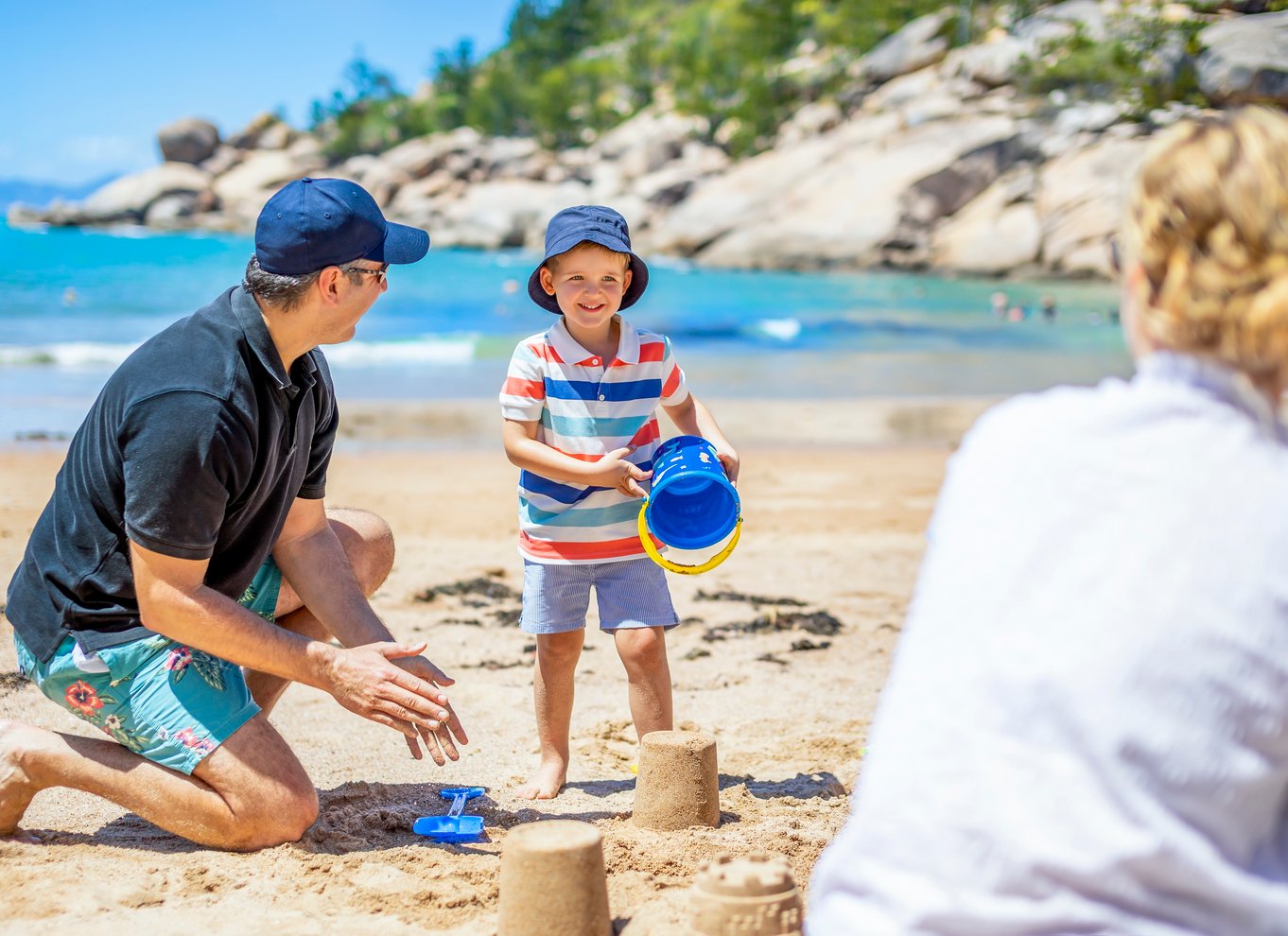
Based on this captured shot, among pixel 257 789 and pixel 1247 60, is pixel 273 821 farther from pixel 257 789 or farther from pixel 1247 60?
pixel 1247 60

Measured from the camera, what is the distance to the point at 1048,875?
1490mm

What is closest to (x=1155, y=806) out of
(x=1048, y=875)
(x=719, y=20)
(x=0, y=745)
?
(x=1048, y=875)

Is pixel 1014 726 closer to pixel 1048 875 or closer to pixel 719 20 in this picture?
pixel 1048 875

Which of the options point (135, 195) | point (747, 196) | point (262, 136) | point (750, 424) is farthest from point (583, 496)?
point (262, 136)

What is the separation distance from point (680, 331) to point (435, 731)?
1979 cm

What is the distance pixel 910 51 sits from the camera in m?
48.8

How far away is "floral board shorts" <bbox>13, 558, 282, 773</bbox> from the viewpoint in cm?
305

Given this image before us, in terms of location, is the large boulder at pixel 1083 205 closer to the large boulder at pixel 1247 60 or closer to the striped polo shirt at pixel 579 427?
the large boulder at pixel 1247 60

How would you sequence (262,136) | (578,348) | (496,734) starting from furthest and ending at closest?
(262,136) < (496,734) < (578,348)

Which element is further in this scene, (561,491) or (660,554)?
(561,491)

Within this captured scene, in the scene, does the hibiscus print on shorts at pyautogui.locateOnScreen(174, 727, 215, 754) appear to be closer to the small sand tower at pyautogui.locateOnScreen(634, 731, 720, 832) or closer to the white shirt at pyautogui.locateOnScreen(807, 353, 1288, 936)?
the small sand tower at pyautogui.locateOnScreen(634, 731, 720, 832)

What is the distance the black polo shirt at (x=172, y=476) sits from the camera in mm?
2869

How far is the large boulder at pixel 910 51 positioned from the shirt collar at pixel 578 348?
48.0 m

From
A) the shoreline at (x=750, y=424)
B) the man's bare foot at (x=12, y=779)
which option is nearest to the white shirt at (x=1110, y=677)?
the man's bare foot at (x=12, y=779)
